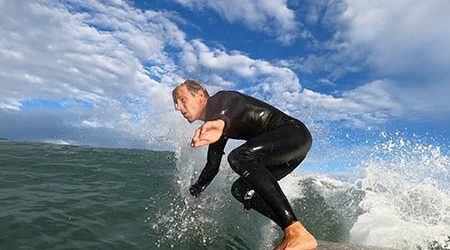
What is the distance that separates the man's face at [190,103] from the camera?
4707mm

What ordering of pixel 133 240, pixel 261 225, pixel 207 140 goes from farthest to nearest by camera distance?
pixel 261 225 → pixel 133 240 → pixel 207 140

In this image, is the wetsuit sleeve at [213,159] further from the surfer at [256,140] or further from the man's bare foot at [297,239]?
the man's bare foot at [297,239]

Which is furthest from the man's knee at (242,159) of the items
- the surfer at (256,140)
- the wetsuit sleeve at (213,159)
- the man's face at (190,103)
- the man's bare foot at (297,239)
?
the wetsuit sleeve at (213,159)

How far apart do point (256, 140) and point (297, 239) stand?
1157 mm

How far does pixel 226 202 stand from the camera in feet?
28.1

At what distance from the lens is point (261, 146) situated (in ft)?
13.7

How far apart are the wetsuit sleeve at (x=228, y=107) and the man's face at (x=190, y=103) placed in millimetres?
356

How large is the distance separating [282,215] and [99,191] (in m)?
4.60

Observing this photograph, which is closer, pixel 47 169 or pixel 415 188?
pixel 47 169

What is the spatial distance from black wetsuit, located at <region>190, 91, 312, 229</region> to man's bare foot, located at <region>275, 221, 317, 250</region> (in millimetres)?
76

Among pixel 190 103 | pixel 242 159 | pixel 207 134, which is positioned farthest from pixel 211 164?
pixel 207 134

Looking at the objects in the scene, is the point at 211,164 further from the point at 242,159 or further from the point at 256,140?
the point at 242,159

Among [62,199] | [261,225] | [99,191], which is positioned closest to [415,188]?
[261,225]

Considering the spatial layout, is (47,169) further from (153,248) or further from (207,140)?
(207,140)
